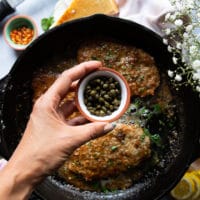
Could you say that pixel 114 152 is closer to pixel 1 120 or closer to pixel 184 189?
pixel 184 189

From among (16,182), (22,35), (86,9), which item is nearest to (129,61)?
(86,9)

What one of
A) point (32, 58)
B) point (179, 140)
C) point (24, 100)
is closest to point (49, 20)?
point (32, 58)

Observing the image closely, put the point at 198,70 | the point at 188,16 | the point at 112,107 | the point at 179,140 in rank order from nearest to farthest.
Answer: the point at 198,70 → the point at 112,107 → the point at 188,16 → the point at 179,140

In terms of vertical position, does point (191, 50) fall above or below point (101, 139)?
above

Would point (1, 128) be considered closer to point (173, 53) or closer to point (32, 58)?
point (32, 58)

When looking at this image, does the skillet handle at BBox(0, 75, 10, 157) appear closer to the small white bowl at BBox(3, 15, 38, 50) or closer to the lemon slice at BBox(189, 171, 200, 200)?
the small white bowl at BBox(3, 15, 38, 50)

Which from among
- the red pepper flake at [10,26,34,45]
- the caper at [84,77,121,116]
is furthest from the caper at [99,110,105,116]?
the red pepper flake at [10,26,34,45]
